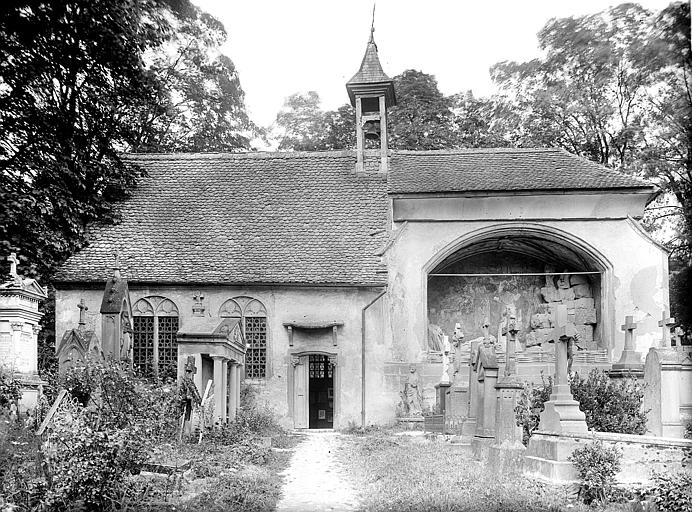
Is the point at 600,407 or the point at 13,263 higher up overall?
the point at 13,263

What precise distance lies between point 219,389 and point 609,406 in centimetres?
716

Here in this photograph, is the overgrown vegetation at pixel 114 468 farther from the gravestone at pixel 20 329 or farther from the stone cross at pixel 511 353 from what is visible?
the stone cross at pixel 511 353

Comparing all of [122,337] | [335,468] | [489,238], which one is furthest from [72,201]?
[489,238]

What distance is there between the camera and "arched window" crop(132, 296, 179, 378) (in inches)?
771

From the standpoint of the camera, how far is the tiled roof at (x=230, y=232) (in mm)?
19328

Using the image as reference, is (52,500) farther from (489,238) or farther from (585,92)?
(489,238)

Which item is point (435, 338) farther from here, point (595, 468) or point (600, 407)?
point (595, 468)

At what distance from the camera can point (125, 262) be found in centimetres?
1927

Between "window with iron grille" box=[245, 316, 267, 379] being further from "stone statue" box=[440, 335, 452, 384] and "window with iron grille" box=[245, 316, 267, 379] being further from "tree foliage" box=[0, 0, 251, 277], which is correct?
"tree foliage" box=[0, 0, 251, 277]

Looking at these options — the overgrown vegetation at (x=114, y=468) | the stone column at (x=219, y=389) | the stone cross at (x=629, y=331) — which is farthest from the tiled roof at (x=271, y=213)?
the overgrown vegetation at (x=114, y=468)

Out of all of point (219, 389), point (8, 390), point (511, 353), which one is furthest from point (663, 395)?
point (8, 390)

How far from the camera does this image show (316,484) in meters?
9.91

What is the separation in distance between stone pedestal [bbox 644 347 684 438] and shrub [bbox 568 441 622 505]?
438 cm

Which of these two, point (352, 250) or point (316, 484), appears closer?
point (316, 484)
